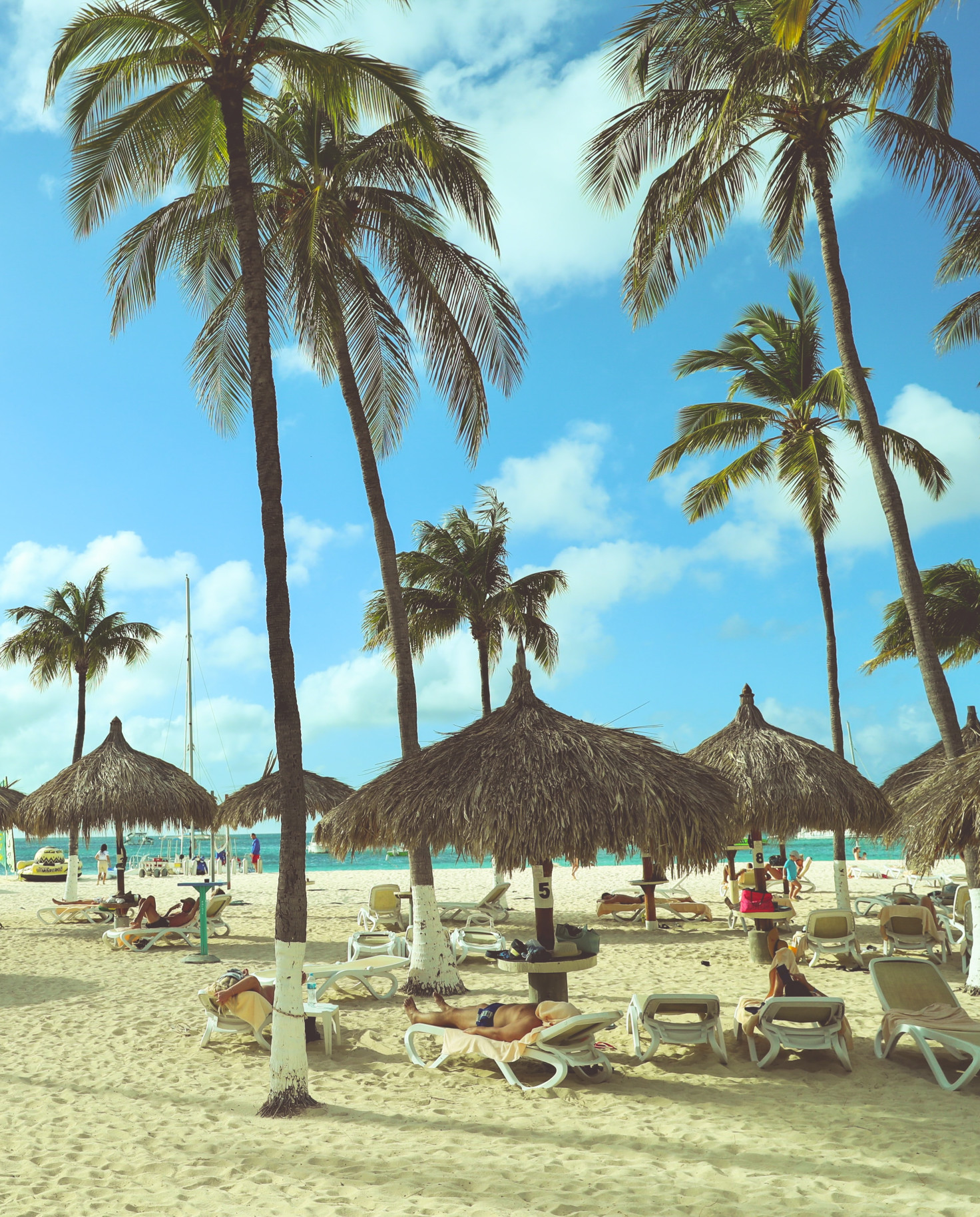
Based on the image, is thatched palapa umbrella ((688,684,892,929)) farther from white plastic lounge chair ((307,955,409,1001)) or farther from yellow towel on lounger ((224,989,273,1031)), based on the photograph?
yellow towel on lounger ((224,989,273,1031))

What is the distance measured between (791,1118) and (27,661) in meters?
22.0

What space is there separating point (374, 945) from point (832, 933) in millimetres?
5298

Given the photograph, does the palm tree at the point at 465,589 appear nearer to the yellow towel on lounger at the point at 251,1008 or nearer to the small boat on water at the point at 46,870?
the yellow towel on lounger at the point at 251,1008

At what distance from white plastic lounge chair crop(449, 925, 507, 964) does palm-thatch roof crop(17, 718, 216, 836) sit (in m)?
6.46

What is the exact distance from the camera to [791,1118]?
18.6 feet

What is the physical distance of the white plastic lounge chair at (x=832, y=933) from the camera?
10602mm

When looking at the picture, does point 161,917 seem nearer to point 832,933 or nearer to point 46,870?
point 832,933

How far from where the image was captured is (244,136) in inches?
292

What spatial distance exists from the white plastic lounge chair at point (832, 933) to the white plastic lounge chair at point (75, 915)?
471 inches

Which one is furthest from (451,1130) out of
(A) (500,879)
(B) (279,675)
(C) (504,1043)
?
(A) (500,879)

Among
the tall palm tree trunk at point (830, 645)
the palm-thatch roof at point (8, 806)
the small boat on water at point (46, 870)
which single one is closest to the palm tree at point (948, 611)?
the tall palm tree trunk at point (830, 645)

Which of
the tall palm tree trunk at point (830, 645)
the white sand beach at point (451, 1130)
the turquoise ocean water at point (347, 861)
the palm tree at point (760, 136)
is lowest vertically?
the turquoise ocean water at point (347, 861)

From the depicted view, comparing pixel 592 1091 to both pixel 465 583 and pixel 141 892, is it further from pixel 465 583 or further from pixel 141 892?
pixel 141 892

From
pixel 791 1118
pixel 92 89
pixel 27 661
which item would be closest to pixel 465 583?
pixel 27 661
